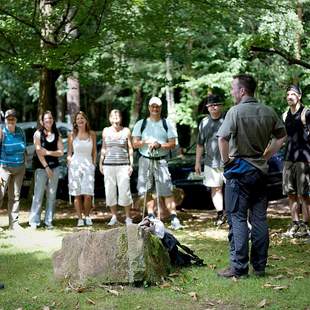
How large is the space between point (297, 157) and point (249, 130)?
2496 mm

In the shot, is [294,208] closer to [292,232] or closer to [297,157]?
[292,232]

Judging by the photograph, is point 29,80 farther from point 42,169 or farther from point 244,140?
point 244,140

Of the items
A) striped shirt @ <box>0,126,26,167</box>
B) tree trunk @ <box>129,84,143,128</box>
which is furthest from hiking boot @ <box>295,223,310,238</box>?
tree trunk @ <box>129,84,143,128</box>

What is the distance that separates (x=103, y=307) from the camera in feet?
15.6

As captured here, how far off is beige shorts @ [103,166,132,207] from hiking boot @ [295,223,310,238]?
269 centimetres

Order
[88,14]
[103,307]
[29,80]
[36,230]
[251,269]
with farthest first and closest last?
[29,80] < [88,14] < [36,230] < [251,269] < [103,307]

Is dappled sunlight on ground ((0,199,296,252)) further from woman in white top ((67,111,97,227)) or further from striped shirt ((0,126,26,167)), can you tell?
striped shirt ((0,126,26,167))

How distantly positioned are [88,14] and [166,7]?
1.40m

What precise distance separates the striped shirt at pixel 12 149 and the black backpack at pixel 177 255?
3.54 meters

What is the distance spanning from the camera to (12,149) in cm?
880

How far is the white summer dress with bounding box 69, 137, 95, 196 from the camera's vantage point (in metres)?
9.28

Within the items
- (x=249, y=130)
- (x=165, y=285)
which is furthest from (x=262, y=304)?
(x=249, y=130)

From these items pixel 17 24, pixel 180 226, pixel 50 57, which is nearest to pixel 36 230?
pixel 180 226

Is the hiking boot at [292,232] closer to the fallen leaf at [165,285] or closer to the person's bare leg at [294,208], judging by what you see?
the person's bare leg at [294,208]
